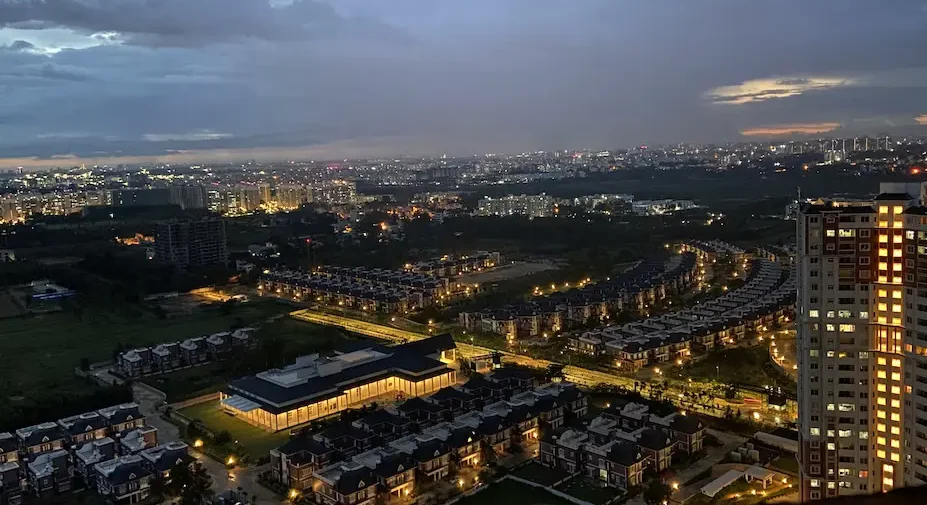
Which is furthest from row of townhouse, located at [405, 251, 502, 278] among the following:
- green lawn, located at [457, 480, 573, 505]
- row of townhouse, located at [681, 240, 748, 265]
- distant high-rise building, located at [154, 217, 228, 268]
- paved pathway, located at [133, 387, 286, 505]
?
green lawn, located at [457, 480, 573, 505]

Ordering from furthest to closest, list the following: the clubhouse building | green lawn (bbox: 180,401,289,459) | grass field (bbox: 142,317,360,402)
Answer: grass field (bbox: 142,317,360,402) < the clubhouse building < green lawn (bbox: 180,401,289,459)

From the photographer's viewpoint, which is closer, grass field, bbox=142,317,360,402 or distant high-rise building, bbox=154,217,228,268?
grass field, bbox=142,317,360,402

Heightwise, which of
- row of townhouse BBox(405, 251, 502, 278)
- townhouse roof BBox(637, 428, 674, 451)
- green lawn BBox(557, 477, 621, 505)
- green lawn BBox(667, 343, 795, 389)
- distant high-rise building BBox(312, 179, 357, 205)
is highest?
distant high-rise building BBox(312, 179, 357, 205)

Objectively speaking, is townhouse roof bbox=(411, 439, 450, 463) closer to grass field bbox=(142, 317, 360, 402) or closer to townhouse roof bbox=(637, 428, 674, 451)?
townhouse roof bbox=(637, 428, 674, 451)

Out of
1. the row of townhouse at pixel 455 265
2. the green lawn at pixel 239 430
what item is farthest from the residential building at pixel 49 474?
the row of townhouse at pixel 455 265

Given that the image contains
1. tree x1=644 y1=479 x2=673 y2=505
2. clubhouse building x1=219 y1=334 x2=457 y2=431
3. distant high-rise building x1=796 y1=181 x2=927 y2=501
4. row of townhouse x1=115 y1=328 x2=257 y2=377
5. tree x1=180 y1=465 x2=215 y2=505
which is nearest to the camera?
distant high-rise building x1=796 y1=181 x2=927 y2=501

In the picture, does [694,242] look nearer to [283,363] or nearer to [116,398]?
[283,363]
